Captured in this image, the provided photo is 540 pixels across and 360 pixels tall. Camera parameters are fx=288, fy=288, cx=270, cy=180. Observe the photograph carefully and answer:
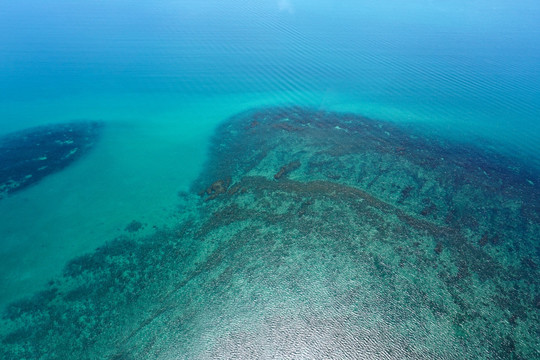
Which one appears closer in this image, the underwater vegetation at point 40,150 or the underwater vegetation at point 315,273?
the underwater vegetation at point 315,273

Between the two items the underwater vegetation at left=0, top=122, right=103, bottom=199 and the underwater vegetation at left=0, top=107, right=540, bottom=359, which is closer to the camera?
the underwater vegetation at left=0, top=107, right=540, bottom=359

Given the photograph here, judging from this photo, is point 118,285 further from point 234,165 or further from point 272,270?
point 234,165

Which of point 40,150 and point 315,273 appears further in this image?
point 40,150

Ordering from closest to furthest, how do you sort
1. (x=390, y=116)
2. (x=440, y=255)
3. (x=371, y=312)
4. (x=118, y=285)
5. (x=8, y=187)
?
(x=371, y=312) < (x=118, y=285) < (x=440, y=255) < (x=8, y=187) < (x=390, y=116)

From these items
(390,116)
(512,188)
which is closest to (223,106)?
(390,116)

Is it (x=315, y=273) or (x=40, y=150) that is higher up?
(x=315, y=273)
